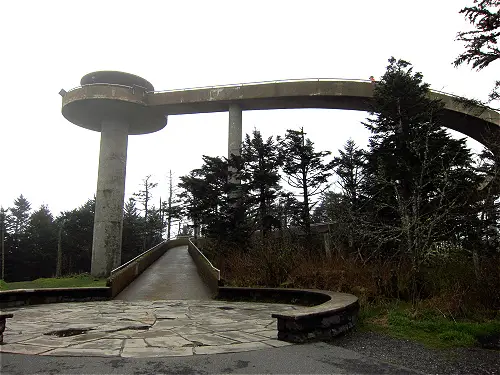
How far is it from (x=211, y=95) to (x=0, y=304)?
68.4 ft

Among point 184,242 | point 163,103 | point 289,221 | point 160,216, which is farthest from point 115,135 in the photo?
point 160,216

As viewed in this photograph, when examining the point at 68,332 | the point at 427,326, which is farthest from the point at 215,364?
the point at 427,326

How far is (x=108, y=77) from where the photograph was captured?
101 ft

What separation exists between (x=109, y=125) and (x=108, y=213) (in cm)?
750

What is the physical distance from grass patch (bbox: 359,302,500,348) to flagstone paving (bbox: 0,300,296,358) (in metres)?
1.97

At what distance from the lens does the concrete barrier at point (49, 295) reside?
1073 centimetres

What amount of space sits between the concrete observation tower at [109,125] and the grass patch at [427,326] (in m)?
24.6

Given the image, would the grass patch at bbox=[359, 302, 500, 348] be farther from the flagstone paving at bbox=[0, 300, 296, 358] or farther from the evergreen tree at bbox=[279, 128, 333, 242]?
the evergreen tree at bbox=[279, 128, 333, 242]

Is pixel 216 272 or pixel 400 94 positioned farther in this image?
Result: pixel 400 94

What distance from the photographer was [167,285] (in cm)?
1734

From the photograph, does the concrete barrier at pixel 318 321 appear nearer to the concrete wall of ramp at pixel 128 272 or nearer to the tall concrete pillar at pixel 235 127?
the concrete wall of ramp at pixel 128 272

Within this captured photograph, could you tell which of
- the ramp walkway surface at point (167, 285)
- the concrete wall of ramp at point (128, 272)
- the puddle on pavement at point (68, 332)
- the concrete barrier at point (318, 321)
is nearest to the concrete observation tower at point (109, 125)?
the concrete wall of ramp at point (128, 272)

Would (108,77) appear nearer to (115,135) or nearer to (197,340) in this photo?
(115,135)

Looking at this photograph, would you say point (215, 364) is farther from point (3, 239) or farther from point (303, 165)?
point (3, 239)
